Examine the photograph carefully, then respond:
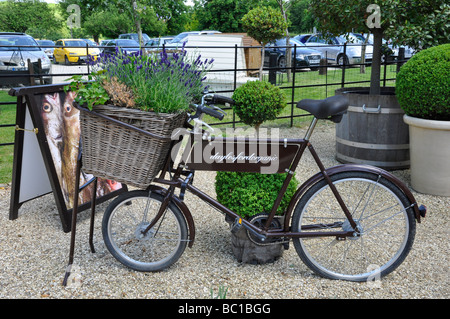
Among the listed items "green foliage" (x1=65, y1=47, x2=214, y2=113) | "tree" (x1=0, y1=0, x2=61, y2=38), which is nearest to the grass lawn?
"green foliage" (x1=65, y1=47, x2=214, y2=113)

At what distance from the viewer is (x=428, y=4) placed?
224 inches

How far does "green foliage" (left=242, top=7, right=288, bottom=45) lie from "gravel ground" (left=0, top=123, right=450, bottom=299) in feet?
17.2

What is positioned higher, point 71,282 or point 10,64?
point 10,64

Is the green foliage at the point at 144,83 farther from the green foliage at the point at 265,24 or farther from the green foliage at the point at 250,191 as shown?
the green foliage at the point at 265,24

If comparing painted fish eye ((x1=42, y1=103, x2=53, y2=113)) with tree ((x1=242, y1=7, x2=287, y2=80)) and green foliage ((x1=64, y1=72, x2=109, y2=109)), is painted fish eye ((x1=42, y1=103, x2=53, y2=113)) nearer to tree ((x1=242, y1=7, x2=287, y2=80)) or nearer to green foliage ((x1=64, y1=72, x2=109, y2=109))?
green foliage ((x1=64, y1=72, x2=109, y2=109))

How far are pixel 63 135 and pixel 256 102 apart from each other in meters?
2.67

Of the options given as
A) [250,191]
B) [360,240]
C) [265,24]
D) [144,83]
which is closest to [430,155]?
[360,240]

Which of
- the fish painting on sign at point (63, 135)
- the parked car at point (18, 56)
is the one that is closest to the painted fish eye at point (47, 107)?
the fish painting on sign at point (63, 135)

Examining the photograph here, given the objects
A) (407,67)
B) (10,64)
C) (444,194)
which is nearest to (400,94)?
(407,67)

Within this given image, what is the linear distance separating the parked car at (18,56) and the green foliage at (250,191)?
33.1ft

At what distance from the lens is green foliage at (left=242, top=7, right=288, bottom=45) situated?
841cm

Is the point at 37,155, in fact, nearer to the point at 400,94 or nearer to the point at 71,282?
the point at 71,282

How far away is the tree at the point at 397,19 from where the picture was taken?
5566mm

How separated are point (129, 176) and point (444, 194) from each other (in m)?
3.52
